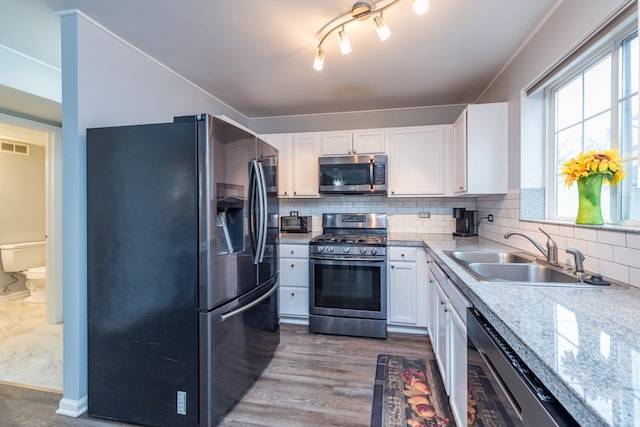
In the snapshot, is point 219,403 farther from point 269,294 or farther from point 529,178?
point 529,178

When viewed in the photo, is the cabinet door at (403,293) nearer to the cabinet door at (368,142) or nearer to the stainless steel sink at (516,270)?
the stainless steel sink at (516,270)

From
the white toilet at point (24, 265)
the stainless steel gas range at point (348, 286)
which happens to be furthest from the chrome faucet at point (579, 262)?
the white toilet at point (24, 265)

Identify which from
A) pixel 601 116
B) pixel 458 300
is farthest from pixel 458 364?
pixel 601 116

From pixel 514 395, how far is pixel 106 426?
211cm

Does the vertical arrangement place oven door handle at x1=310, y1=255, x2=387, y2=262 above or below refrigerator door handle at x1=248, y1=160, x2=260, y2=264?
below

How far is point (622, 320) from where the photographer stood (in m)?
0.89

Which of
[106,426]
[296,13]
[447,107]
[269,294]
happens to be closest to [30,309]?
[106,426]

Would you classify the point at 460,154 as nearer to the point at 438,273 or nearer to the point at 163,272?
the point at 438,273

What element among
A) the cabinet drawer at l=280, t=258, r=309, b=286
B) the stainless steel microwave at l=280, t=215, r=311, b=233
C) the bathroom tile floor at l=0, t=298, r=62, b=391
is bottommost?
the bathroom tile floor at l=0, t=298, r=62, b=391

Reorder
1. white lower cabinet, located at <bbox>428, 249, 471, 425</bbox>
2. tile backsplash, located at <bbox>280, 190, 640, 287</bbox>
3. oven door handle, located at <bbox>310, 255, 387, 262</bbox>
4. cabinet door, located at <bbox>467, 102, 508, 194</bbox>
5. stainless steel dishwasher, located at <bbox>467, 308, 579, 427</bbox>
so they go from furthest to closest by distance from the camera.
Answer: oven door handle, located at <bbox>310, 255, 387, 262</bbox>, cabinet door, located at <bbox>467, 102, 508, 194</bbox>, white lower cabinet, located at <bbox>428, 249, 471, 425</bbox>, tile backsplash, located at <bbox>280, 190, 640, 287</bbox>, stainless steel dishwasher, located at <bbox>467, 308, 579, 427</bbox>

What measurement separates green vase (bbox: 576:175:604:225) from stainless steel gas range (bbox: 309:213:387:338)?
1.55 metres

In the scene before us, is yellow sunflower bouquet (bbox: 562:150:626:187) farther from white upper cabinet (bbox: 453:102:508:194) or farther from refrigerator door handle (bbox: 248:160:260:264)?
refrigerator door handle (bbox: 248:160:260:264)

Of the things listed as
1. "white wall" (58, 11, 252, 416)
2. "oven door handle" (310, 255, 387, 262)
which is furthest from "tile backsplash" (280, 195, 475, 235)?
"white wall" (58, 11, 252, 416)

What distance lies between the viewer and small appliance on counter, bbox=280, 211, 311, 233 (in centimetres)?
351
